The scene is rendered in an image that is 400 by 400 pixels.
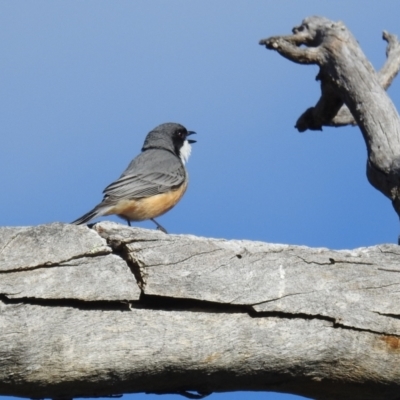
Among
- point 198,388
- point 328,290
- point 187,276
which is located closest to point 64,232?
point 187,276

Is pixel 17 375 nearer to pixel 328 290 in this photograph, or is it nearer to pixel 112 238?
pixel 112 238

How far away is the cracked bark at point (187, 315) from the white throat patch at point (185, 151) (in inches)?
237

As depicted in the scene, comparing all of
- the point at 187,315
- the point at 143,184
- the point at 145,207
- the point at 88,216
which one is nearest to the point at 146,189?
the point at 143,184

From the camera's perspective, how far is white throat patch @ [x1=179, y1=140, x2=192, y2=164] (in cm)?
1035

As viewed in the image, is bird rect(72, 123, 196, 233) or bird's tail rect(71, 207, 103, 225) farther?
bird rect(72, 123, 196, 233)

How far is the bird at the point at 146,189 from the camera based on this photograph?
27.5 feet

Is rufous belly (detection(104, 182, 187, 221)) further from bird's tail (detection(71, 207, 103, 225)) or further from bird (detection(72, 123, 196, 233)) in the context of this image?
bird's tail (detection(71, 207, 103, 225))

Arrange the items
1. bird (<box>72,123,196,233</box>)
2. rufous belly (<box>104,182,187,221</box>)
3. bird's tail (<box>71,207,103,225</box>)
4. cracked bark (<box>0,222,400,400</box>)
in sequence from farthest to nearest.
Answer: rufous belly (<box>104,182,187,221</box>), bird (<box>72,123,196,233</box>), bird's tail (<box>71,207,103,225</box>), cracked bark (<box>0,222,400,400</box>)

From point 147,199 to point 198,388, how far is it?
456 cm

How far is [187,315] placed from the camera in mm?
4027

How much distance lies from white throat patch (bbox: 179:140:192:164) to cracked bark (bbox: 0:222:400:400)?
603 centimetres

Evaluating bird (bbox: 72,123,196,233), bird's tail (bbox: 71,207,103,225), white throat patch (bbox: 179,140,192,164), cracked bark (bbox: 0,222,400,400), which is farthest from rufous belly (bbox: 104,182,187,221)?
cracked bark (bbox: 0,222,400,400)

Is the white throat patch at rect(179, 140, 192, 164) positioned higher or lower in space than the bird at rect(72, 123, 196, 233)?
higher

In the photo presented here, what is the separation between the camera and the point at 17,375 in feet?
12.2
